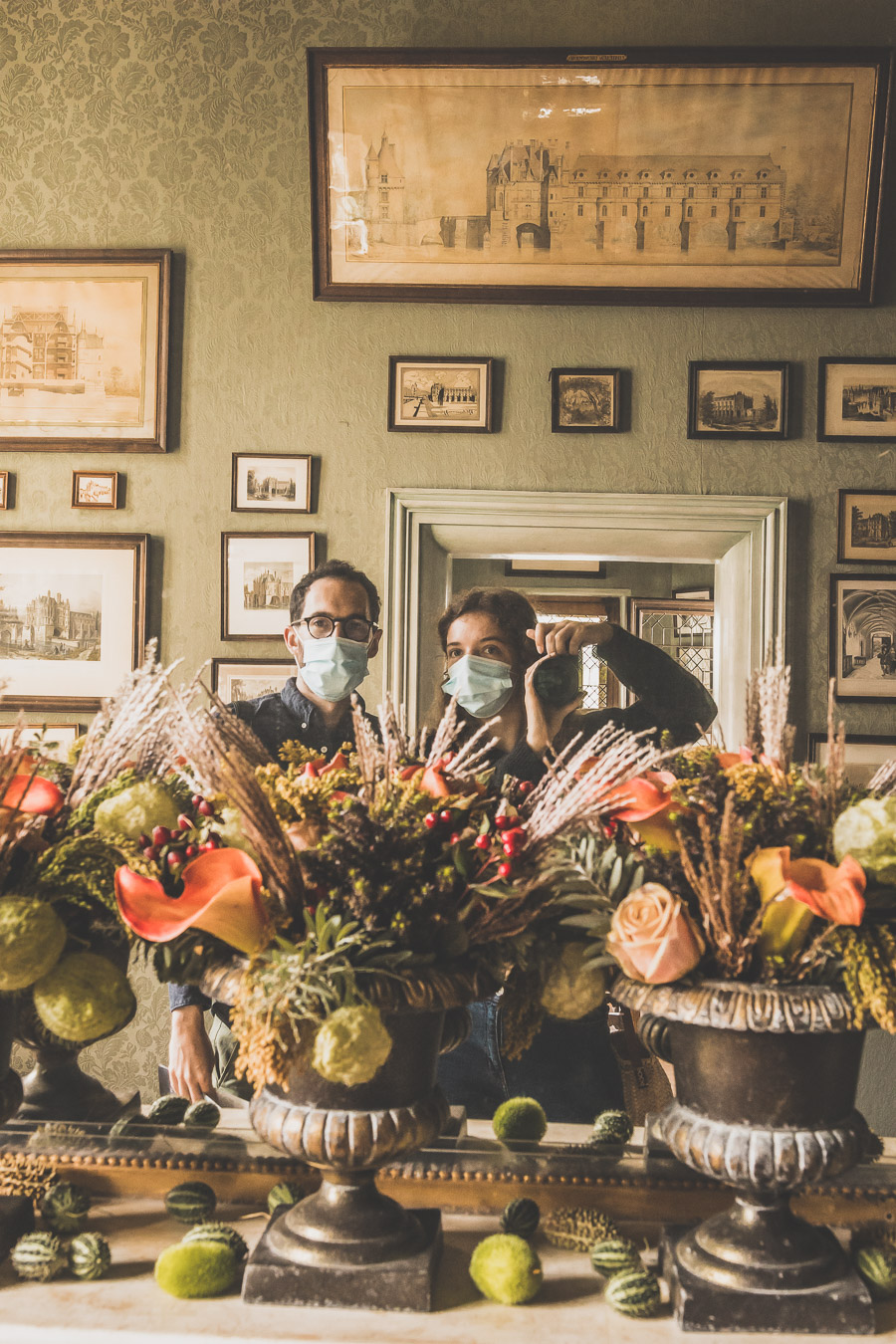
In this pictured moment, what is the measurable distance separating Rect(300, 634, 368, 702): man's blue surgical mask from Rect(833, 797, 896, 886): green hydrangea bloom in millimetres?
1579

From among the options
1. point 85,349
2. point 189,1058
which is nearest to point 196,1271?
point 189,1058

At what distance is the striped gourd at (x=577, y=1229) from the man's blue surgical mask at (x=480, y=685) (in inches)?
63.4

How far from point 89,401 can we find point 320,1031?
239 cm

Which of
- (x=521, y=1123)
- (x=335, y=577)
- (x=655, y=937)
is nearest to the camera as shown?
(x=655, y=937)

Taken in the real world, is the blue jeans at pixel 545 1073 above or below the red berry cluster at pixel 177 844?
below

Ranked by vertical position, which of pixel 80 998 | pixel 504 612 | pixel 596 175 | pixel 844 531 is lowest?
pixel 80 998

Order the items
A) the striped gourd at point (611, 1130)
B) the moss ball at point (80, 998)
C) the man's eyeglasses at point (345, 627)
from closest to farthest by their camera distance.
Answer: the moss ball at point (80, 998)
the striped gourd at point (611, 1130)
the man's eyeglasses at point (345, 627)

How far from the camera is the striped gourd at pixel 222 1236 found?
0.87 meters

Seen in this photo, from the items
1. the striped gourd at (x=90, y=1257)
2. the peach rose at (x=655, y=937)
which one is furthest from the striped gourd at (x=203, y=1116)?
the peach rose at (x=655, y=937)

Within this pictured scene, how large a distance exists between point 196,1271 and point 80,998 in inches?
9.6

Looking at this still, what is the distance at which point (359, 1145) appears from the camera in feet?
2.70

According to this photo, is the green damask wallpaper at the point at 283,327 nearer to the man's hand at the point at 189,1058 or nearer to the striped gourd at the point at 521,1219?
the man's hand at the point at 189,1058

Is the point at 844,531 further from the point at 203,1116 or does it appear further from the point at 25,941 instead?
the point at 25,941

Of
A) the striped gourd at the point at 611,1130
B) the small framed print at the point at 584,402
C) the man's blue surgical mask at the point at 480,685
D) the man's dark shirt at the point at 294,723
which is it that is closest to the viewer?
the striped gourd at the point at 611,1130
